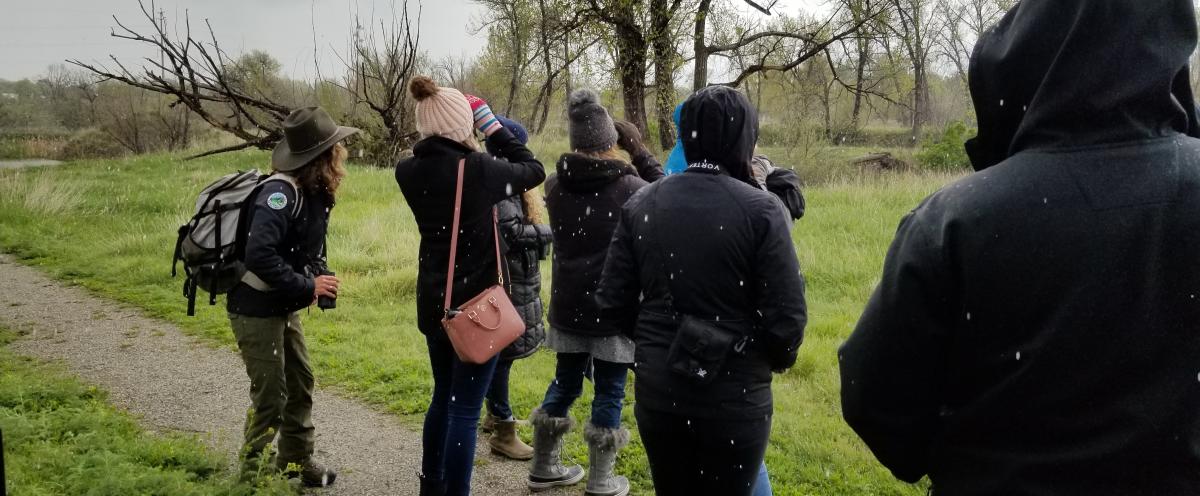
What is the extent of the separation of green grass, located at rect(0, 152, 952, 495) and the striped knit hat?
7.09 ft

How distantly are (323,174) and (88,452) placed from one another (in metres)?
1.89

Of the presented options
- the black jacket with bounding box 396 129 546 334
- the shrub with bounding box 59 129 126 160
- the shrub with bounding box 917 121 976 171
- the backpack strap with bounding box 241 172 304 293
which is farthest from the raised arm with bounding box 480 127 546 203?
the shrub with bounding box 59 129 126 160

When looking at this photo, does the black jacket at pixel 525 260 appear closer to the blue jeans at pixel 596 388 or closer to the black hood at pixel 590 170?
the blue jeans at pixel 596 388

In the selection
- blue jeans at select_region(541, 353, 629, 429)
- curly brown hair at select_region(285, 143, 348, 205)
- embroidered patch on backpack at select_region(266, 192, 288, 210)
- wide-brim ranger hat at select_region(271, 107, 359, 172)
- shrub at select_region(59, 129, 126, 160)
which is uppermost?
shrub at select_region(59, 129, 126, 160)

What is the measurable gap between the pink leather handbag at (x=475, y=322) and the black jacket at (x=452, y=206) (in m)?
0.04

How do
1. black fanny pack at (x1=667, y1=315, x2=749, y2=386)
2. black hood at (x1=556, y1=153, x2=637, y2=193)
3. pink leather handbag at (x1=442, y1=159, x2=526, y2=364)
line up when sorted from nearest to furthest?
black fanny pack at (x1=667, y1=315, x2=749, y2=386), pink leather handbag at (x1=442, y1=159, x2=526, y2=364), black hood at (x1=556, y1=153, x2=637, y2=193)

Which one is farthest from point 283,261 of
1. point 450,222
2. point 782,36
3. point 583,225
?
point 782,36

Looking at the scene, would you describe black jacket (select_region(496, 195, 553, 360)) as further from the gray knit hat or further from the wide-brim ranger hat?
the wide-brim ranger hat

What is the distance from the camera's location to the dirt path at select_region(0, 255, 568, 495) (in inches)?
193

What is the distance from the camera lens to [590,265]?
422 cm

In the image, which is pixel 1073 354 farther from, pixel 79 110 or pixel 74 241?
pixel 79 110

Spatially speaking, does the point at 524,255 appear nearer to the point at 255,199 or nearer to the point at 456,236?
the point at 456,236

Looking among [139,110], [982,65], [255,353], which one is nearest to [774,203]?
[982,65]

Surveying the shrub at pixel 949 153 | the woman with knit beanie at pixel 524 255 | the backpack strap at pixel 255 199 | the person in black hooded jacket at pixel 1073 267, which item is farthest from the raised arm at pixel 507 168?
the shrub at pixel 949 153
